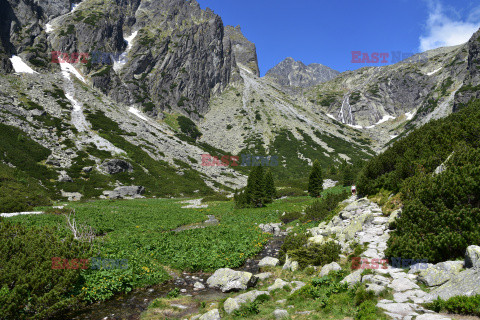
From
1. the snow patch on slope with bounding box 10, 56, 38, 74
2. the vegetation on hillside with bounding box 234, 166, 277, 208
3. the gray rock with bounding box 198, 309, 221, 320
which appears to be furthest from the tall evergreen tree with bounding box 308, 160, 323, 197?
the snow patch on slope with bounding box 10, 56, 38, 74

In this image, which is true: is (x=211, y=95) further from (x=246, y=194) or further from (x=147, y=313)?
(x=147, y=313)

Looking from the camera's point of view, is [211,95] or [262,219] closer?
[262,219]

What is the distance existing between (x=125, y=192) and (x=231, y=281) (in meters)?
58.2

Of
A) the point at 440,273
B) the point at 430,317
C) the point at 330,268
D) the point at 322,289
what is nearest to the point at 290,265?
the point at 330,268

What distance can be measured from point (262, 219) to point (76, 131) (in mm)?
84514

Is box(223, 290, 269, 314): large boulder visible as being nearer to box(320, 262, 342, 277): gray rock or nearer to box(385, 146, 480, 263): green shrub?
box(320, 262, 342, 277): gray rock

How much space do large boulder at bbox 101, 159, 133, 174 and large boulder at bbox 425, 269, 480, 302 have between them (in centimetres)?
7971

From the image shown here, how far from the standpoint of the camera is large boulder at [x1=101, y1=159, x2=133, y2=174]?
73.9 meters

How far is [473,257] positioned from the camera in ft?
23.6

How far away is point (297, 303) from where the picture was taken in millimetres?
8438

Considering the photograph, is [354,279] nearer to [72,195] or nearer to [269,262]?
[269,262]

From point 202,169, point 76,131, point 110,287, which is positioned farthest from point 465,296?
point 76,131

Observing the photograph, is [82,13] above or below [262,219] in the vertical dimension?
above

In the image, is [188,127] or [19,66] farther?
[188,127]
